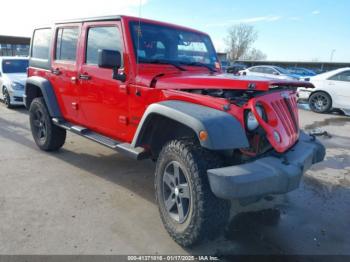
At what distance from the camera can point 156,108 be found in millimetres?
3045

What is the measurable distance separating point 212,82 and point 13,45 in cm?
3014

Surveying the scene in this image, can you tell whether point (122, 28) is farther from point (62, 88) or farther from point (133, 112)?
point (62, 88)

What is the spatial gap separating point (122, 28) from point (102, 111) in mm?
1072

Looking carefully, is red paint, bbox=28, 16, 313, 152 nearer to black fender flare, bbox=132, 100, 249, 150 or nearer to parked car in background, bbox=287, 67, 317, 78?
black fender flare, bbox=132, 100, 249, 150

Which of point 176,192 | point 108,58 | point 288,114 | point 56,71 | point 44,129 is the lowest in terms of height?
point 44,129

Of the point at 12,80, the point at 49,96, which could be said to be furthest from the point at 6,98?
the point at 49,96

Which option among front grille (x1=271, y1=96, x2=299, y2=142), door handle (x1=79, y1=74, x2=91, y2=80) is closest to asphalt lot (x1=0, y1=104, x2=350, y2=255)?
front grille (x1=271, y1=96, x2=299, y2=142)

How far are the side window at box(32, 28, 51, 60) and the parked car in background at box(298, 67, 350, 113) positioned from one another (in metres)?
8.13

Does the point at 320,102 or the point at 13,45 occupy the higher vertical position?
the point at 13,45

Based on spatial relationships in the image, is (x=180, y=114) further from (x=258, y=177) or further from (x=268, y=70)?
(x=268, y=70)

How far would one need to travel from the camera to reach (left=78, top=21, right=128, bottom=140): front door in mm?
3799

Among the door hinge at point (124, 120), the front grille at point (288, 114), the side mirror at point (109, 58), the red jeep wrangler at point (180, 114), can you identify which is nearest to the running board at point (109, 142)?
the red jeep wrangler at point (180, 114)

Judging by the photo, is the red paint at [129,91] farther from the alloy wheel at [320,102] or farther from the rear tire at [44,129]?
the alloy wheel at [320,102]

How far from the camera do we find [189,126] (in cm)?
266
